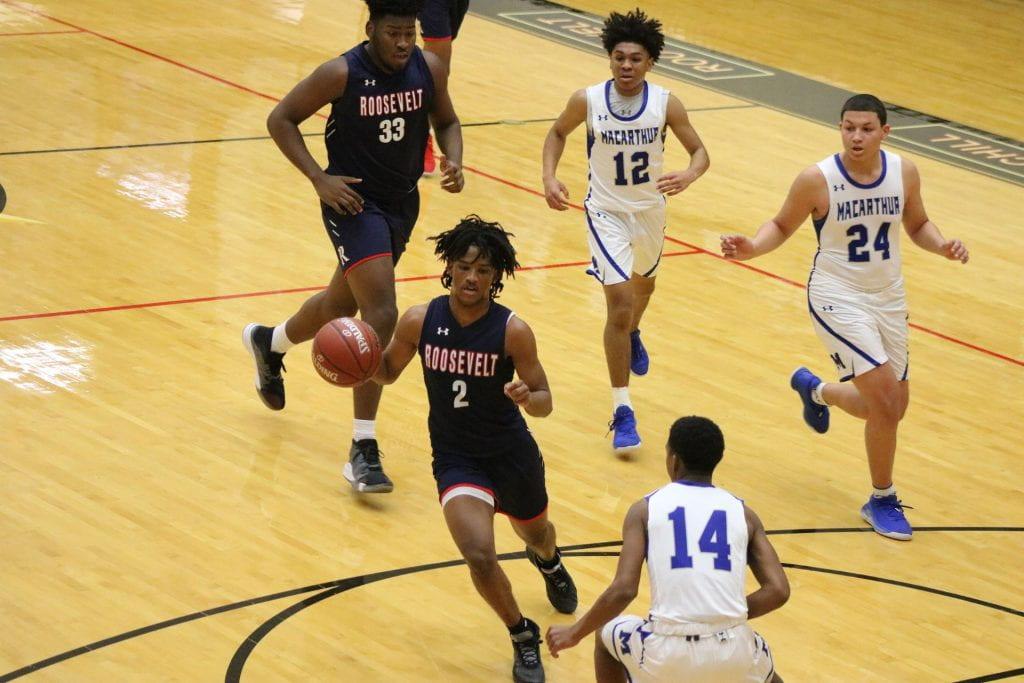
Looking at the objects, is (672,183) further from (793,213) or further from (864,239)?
(864,239)

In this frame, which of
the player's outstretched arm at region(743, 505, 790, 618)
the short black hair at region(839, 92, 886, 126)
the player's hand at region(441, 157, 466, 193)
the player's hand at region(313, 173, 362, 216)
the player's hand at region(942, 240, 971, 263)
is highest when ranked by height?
the short black hair at region(839, 92, 886, 126)

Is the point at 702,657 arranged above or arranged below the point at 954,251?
below

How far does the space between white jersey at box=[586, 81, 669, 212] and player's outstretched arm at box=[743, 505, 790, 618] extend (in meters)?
3.61

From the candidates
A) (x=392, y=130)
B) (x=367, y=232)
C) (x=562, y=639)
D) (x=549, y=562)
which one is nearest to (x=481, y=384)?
(x=549, y=562)

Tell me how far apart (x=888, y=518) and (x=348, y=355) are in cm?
276

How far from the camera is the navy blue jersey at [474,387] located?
19.8 ft

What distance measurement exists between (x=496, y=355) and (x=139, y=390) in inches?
112

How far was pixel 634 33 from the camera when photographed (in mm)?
8156

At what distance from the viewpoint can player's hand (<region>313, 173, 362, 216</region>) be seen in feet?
23.7

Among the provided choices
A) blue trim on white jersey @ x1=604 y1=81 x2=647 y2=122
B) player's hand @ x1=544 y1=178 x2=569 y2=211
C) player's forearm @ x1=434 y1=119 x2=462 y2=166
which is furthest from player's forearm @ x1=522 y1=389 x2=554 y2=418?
blue trim on white jersey @ x1=604 y1=81 x2=647 y2=122

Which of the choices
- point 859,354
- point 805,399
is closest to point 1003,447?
point 805,399

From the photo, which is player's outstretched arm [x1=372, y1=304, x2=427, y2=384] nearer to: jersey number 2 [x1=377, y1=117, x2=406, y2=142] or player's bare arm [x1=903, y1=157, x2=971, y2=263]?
jersey number 2 [x1=377, y1=117, x2=406, y2=142]

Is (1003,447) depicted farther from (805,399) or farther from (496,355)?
(496,355)

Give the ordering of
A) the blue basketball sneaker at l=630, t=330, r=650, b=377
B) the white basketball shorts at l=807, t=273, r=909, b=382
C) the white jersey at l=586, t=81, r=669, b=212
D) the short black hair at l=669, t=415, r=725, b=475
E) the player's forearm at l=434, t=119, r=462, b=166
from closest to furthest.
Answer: the short black hair at l=669, t=415, r=725, b=475, the white basketball shorts at l=807, t=273, r=909, b=382, the player's forearm at l=434, t=119, r=462, b=166, the white jersey at l=586, t=81, r=669, b=212, the blue basketball sneaker at l=630, t=330, r=650, b=377
